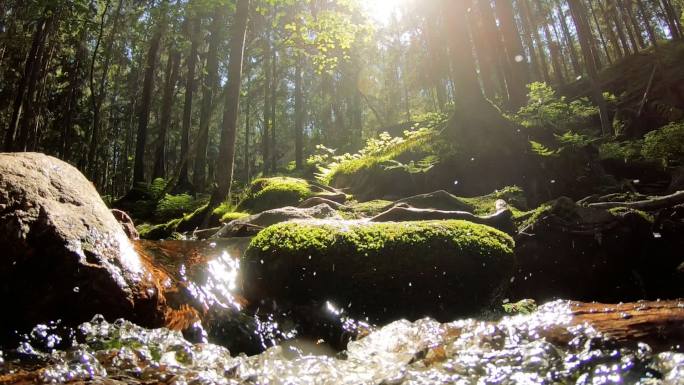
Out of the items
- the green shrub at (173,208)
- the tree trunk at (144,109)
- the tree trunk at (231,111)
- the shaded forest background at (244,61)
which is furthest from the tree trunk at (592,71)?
the tree trunk at (144,109)

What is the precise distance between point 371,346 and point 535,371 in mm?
1343

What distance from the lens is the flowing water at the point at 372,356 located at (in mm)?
2525

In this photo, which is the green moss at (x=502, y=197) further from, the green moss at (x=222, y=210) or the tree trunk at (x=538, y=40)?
the tree trunk at (x=538, y=40)

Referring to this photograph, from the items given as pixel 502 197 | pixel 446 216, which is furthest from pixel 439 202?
pixel 502 197

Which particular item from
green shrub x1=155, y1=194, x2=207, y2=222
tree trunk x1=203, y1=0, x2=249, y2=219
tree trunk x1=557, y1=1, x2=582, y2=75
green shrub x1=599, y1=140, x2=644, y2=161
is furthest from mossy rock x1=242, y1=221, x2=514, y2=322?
tree trunk x1=557, y1=1, x2=582, y2=75

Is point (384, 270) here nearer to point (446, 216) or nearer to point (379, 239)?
point (379, 239)

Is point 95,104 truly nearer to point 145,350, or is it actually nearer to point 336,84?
point 336,84

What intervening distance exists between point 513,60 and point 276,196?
925 cm

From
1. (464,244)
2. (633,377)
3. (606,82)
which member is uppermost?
(606,82)

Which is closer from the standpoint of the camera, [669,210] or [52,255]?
[52,255]

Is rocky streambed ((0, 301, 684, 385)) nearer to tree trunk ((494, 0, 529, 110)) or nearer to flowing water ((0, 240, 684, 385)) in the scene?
flowing water ((0, 240, 684, 385))

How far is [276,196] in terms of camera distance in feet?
31.5

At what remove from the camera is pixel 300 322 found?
3961 mm

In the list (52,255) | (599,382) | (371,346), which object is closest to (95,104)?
(52,255)
